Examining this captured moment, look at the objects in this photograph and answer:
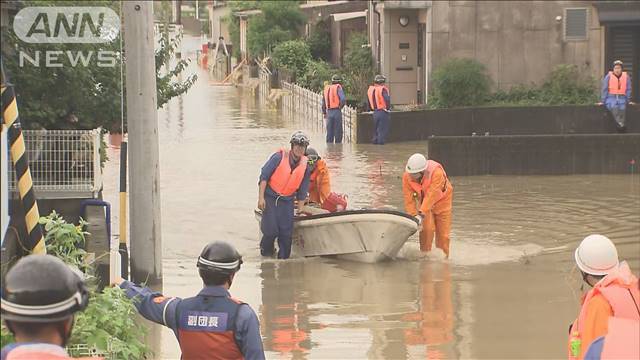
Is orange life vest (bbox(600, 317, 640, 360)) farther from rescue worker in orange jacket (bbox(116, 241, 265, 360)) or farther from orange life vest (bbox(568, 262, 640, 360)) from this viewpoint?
rescue worker in orange jacket (bbox(116, 241, 265, 360))

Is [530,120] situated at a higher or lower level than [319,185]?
higher

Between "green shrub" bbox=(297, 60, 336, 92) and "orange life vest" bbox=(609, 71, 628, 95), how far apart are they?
451 inches

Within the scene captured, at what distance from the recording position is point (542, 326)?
1215cm

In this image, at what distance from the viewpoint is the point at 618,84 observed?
2827cm

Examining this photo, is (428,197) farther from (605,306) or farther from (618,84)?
(618,84)

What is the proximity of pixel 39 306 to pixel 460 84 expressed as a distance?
96.5ft

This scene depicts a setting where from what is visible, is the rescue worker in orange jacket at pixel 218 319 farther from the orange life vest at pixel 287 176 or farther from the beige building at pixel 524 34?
the beige building at pixel 524 34

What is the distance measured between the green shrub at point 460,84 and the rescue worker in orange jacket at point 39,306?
29231 mm

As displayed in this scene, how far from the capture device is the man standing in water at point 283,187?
15.0 metres

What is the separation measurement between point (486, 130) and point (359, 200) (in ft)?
Result: 28.7

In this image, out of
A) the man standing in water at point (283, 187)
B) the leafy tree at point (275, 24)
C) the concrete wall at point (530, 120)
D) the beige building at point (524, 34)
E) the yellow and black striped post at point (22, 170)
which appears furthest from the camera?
the leafy tree at point (275, 24)

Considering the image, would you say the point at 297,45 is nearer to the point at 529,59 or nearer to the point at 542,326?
the point at 529,59

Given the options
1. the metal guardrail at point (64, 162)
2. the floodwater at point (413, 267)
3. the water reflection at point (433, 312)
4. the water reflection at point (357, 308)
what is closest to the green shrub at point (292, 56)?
the floodwater at point (413, 267)

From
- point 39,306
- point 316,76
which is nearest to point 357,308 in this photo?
point 39,306
